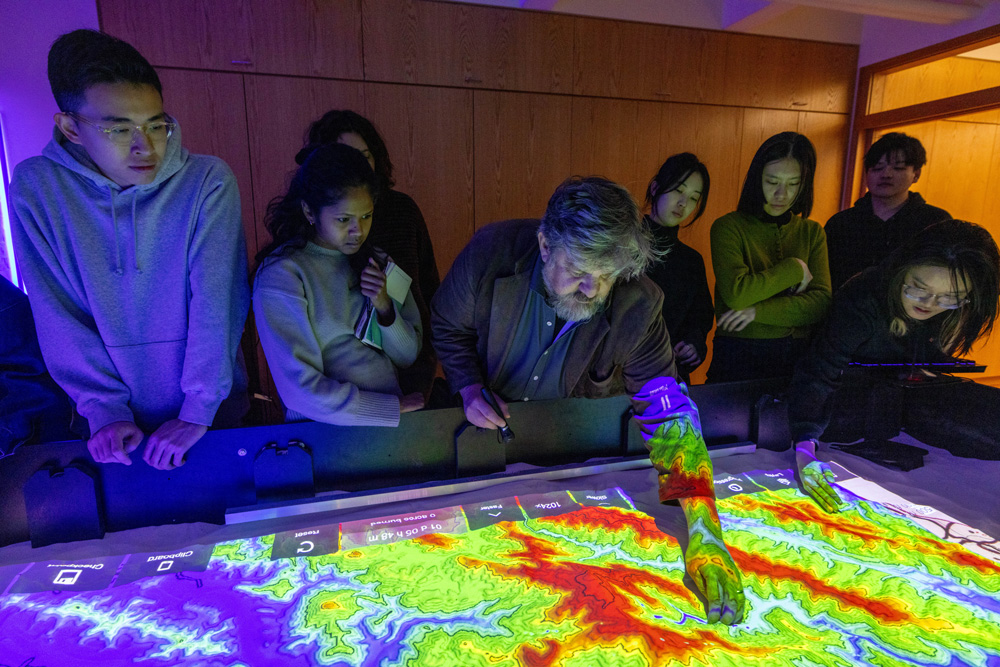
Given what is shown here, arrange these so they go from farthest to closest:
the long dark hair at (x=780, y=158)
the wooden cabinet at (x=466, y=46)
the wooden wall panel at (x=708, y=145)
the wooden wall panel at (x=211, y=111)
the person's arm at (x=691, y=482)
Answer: the wooden wall panel at (x=708, y=145) < the wooden cabinet at (x=466, y=46) < the wooden wall panel at (x=211, y=111) < the long dark hair at (x=780, y=158) < the person's arm at (x=691, y=482)

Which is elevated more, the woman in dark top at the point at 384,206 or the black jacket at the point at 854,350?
the woman in dark top at the point at 384,206

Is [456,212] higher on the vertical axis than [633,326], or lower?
higher

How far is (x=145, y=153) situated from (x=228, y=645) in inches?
37.3

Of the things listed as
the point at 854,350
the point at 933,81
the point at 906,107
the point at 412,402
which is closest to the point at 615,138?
the point at 906,107

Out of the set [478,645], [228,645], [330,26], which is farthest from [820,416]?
[330,26]

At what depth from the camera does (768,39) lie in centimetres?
345

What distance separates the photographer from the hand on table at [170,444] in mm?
1071

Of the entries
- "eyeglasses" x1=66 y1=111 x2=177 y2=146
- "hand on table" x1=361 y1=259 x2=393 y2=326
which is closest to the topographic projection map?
"hand on table" x1=361 y1=259 x2=393 y2=326

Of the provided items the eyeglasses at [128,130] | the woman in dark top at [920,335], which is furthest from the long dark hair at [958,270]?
the eyeglasses at [128,130]

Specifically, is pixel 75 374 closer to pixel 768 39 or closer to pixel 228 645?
pixel 228 645

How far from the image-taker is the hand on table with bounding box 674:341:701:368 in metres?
1.83

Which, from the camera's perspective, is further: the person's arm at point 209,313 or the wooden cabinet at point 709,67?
the wooden cabinet at point 709,67

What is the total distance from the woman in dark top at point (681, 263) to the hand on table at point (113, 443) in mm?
1492

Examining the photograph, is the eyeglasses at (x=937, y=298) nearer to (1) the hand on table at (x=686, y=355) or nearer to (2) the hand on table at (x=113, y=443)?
(1) the hand on table at (x=686, y=355)
